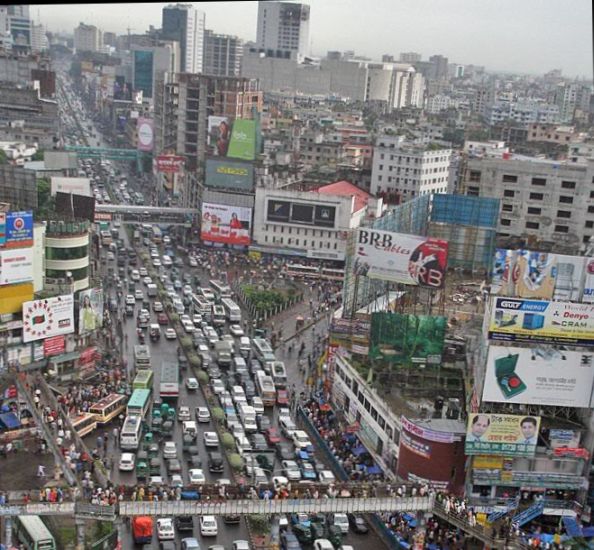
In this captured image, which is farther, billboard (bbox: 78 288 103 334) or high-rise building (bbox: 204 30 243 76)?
high-rise building (bbox: 204 30 243 76)

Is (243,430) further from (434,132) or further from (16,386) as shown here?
(434,132)

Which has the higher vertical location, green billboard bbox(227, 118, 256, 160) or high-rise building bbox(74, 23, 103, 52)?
high-rise building bbox(74, 23, 103, 52)

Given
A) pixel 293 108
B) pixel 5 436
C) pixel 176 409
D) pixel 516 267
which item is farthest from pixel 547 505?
pixel 293 108

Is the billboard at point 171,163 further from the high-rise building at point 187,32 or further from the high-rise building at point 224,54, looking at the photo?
the high-rise building at point 187,32

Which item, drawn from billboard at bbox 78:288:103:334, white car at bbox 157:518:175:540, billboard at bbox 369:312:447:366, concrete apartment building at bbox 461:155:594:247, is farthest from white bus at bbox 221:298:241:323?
white car at bbox 157:518:175:540

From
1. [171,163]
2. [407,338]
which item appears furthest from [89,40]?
[407,338]

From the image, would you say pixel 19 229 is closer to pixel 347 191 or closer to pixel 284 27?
pixel 347 191

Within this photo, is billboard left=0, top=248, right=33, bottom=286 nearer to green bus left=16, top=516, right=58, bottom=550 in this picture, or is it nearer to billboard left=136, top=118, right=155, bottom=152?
green bus left=16, top=516, right=58, bottom=550
